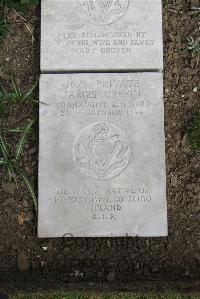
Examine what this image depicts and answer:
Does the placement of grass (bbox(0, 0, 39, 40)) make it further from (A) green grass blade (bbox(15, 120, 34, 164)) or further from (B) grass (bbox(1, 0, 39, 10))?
(A) green grass blade (bbox(15, 120, 34, 164))

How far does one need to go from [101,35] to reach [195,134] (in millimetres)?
971

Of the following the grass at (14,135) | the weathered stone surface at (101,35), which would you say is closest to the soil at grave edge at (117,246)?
the grass at (14,135)

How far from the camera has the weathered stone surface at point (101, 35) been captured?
10.9 ft

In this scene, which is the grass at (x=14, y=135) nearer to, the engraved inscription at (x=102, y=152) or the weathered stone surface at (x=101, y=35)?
the weathered stone surface at (x=101, y=35)

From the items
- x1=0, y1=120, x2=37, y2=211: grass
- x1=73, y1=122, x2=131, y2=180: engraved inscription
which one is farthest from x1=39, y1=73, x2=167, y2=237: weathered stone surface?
x1=0, y1=120, x2=37, y2=211: grass

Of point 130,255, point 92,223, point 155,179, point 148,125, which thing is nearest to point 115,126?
point 148,125

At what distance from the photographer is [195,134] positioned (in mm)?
3271

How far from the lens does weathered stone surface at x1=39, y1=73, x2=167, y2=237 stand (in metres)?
3.12

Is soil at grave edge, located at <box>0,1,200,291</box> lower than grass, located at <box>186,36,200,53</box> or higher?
lower

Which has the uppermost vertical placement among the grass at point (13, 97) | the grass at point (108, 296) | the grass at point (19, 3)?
the grass at point (19, 3)

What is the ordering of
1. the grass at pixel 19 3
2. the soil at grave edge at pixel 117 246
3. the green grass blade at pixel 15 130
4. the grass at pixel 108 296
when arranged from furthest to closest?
the grass at pixel 19 3
the green grass blade at pixel 15 130
the soil at grave edge at pixel 117 246
the grass at pixel 108 296

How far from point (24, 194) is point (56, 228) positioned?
1.11 ft

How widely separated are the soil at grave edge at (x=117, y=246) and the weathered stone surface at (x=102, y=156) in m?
0.12

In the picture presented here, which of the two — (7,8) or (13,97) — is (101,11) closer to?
(7,8)
